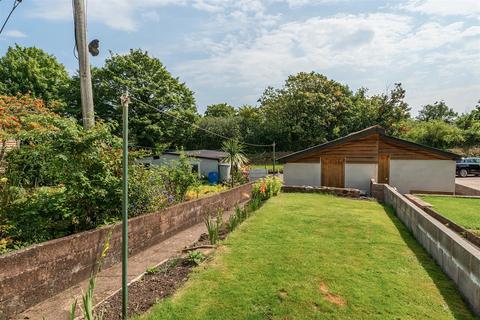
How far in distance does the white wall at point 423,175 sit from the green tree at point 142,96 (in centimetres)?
1827

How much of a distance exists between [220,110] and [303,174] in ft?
152

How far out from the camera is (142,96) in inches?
1246

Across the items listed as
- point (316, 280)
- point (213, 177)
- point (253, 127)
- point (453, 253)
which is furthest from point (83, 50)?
point (253, 127)

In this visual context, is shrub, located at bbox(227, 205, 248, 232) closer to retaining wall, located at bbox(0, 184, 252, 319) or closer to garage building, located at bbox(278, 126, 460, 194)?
retaining wall, located at bbox(0, 184, 252, 319)

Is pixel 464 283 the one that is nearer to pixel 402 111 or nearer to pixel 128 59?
pixel 128 59

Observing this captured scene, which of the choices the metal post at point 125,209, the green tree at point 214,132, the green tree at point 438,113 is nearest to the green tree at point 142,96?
the green tree at point 214,132

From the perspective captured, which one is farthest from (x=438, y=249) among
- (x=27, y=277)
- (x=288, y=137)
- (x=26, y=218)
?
(x=288, y=137)

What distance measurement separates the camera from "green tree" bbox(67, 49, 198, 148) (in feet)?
97.9

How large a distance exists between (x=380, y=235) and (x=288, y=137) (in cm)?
3313

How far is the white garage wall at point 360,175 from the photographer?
18516 millimetres

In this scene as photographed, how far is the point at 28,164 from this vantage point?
6133 millimetres

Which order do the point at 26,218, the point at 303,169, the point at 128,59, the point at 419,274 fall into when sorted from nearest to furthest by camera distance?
the point at 26,218 < the point at 419,274 < the point at 303,169 < the point at 128,59

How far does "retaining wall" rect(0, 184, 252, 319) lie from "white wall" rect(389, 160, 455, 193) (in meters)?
15.6

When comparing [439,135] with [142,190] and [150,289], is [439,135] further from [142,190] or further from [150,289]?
[150,289]
